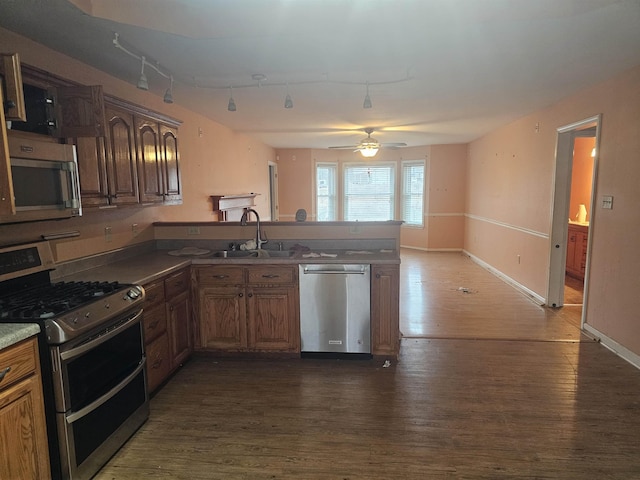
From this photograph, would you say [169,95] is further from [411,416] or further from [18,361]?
[411,416]

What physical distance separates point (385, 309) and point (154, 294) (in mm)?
1814

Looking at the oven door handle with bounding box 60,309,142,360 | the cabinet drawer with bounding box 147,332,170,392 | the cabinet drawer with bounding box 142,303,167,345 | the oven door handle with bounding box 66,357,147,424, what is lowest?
the cabinet drawer with bounding box 147,332,170,392

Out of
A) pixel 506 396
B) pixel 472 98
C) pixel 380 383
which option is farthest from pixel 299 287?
pixel 472 98

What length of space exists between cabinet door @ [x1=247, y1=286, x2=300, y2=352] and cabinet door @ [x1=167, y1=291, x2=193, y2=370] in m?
0.51

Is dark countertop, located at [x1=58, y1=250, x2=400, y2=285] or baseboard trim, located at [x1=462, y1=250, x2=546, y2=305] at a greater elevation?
dark countertop, located at [x1=58, y1=250, x2=400, y2=285]

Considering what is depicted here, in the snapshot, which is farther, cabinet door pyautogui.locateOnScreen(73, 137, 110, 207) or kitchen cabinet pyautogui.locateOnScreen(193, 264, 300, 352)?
kitchen cabinet pyautogui.locateOnScreen(193, 264, 300, 352)

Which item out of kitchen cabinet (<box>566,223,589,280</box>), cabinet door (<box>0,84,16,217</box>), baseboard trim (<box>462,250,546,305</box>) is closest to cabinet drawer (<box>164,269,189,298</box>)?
cabinet door (<box>0,84,16,217</box>)

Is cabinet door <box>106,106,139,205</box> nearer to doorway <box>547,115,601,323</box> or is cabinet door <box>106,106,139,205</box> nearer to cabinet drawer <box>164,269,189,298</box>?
cabinet drawer <box>164,269,189,298</box>

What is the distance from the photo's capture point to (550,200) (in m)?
4.68

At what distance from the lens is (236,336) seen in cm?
336

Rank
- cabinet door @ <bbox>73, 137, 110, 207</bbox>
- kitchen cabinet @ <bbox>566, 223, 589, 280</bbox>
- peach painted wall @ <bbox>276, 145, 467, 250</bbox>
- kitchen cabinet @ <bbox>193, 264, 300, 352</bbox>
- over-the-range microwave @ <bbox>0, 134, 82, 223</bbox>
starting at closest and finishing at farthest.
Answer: over-the-range microwave @ <bbox>0, 134, 82, 223</bbox>, cabinet door @ <bbox>73, 137, 110, 207</bbox>, kitchen cabinet @ <bbox>193, 264, 300, 352</bbox>, kitchen cabinet @ <bbox>566, 223, 589, 280</bbox>, peach painted wall @ <bbox>276, 145, 467, 250</bbox>

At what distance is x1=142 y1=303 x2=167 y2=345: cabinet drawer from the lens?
8.74ft

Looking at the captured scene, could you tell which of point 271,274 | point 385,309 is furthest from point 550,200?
point 271,274

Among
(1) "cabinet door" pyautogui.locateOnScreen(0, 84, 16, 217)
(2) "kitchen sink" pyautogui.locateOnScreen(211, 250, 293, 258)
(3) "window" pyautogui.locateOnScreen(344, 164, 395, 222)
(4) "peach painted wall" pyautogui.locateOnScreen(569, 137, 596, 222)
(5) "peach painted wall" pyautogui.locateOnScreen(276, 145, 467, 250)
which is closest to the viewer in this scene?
(1) "cabinet door" pyautogui.locateOnScreen(0, 84, 16, 217)
